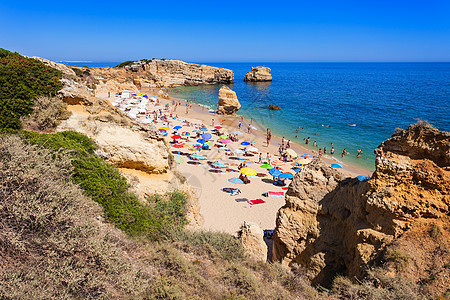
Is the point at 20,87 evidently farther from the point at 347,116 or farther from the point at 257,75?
the point at 257,75

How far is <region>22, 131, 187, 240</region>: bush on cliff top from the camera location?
7.24 m

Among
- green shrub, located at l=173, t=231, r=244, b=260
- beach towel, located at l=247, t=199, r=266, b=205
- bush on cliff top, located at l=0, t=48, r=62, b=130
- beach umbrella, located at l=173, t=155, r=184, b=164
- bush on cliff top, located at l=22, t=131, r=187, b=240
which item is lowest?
beach towel, located at l=247, t=199, r=266, b=205

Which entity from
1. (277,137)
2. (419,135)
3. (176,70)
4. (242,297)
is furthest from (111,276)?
(176,70)

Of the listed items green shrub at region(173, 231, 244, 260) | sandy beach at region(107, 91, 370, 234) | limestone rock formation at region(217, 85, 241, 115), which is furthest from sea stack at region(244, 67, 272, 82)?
green shrub at region(173, 231, 244, 260)

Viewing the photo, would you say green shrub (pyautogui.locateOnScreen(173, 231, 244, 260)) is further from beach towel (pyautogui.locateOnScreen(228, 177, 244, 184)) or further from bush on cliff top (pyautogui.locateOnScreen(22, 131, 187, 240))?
beach towel (pyautogui.locateOnScreen(228, 177, 244, 184))

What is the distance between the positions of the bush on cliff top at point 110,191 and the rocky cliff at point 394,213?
4.76 m

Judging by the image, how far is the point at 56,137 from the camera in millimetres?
7926

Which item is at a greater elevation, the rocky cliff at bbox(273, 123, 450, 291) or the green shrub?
the rocky cliff at bbox(273, 123, 450, 291)

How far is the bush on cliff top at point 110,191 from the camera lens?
7.24 m

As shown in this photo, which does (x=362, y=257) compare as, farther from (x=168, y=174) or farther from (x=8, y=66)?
(x=8, y=66)

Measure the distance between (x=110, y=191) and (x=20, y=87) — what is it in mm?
6009

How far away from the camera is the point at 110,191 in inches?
298

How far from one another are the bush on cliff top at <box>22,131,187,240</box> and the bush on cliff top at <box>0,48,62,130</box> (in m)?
2.11

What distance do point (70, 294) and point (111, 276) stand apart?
0.63m
